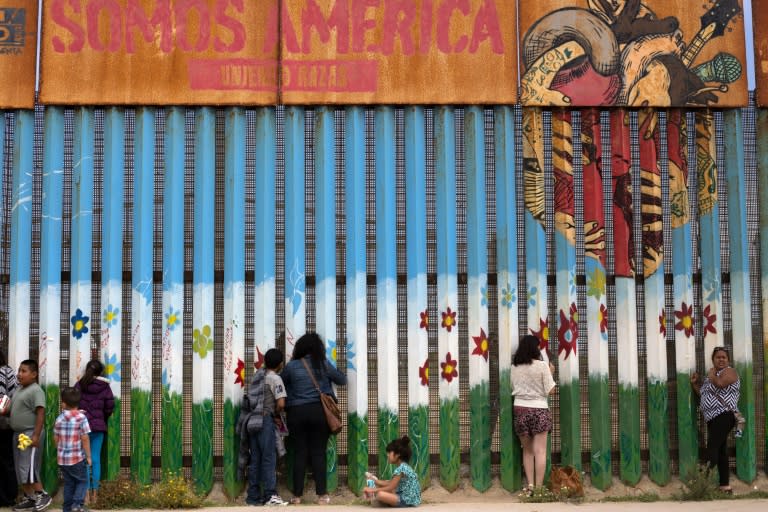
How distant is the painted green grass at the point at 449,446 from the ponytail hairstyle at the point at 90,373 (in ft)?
10.4

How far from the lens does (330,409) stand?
9914mm

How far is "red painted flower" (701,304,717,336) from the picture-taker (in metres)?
10.5

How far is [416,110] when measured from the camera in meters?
10.4

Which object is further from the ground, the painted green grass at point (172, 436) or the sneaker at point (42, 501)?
the painted green grass at point (172, 436)

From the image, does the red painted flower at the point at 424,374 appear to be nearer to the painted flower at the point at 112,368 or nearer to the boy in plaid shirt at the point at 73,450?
the painted flower at the point at 112,368

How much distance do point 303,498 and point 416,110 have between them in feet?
12.5

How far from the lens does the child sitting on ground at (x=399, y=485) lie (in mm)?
9555

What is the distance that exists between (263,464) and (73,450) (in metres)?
1.67

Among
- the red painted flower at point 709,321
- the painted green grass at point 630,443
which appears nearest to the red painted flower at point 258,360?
the painted green grass at point 630,443

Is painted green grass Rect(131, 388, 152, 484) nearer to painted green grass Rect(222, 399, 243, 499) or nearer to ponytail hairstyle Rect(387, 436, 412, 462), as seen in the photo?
painted green grass Rect(222, 399, 243, 499)

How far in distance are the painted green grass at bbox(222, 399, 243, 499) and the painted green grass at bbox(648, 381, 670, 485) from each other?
153 inches

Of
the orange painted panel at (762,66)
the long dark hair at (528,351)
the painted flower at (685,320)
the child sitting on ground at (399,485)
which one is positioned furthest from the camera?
the orange painted panel at (762,66)

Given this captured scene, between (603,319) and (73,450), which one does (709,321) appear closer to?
(603,319)

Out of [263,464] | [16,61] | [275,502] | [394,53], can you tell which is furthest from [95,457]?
[394,53]
